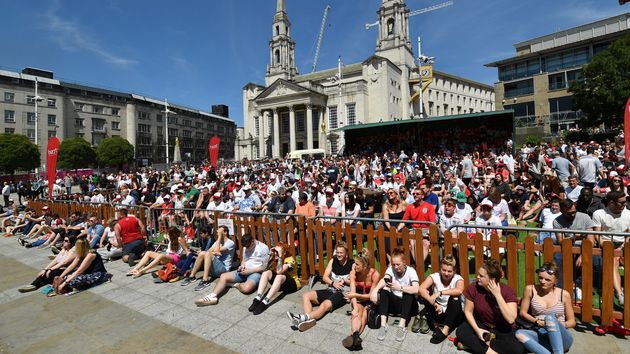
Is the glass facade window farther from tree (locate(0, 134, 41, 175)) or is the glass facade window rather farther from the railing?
tree (locate(0, 134, 41, 175))

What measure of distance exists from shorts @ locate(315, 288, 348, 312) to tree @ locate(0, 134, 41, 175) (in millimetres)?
52811

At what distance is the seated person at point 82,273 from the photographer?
647cm

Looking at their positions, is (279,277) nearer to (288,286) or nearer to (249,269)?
(288,286)

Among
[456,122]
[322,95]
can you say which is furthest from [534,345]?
[322,95]

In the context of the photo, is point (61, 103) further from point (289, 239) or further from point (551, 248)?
point (551, 248)

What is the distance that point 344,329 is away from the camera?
4375mm

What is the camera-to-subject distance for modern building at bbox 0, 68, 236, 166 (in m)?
53.9

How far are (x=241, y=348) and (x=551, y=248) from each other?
4173 mm

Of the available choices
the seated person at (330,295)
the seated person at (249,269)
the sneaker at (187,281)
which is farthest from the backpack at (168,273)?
the seated person at (330,295)

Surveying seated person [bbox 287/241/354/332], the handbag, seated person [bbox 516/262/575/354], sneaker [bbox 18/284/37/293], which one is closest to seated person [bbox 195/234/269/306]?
seated person [bbox 287/241/354/332]

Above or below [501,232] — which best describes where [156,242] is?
below

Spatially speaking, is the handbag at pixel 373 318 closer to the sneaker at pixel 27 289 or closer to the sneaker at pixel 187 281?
the sneaker at pixel 187 281

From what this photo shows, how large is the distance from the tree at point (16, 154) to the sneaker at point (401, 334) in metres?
54.1

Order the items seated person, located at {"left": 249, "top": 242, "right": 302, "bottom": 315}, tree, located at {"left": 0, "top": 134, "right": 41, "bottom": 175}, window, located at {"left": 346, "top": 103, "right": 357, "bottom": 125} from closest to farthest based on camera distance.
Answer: seated person, located at {"left": 249, "top": 242, "right": 302, "bottom": 315}
tree, located at {"left": 0, "top": 134, "right": 41, "bottom": 175}
window, located at {"left": 346, "top": 103, "right": 357, "bottom": 125}
